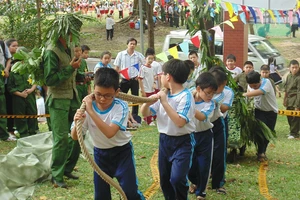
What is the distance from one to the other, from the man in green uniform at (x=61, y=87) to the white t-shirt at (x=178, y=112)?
1453 millimetres

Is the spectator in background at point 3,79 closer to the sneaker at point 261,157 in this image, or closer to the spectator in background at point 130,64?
the spectator in background at point 130,64

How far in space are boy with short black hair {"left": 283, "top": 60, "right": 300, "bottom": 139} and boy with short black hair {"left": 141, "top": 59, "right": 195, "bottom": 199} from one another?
21.0 ft

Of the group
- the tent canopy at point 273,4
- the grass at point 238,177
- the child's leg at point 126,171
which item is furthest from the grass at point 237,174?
the tent canopy at point 273,4

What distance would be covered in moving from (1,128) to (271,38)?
25.1 meters

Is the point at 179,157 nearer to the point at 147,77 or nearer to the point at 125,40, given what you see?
the point at 147,77

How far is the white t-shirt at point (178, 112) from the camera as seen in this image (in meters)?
5.58

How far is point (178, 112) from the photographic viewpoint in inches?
219

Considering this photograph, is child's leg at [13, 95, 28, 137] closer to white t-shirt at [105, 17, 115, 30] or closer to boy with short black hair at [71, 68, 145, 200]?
boy with short black hair at [71, 68, 145, 200]

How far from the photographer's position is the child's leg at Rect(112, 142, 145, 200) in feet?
17.3

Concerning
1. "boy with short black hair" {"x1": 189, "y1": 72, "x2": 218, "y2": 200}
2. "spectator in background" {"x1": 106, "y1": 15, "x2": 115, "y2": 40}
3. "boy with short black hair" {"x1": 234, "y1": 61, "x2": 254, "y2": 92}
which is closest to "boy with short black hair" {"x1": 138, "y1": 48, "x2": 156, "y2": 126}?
"boy with short black hair" {"x1": 234, "y1": 61, "x2": 254, "y2": 92}

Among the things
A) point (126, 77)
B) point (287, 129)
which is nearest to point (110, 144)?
point (126, 77)

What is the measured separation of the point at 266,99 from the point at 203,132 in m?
2.63

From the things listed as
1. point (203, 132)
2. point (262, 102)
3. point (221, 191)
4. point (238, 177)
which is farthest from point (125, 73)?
point (203, 132)

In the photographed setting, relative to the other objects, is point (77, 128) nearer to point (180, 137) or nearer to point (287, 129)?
point (180, 137)
